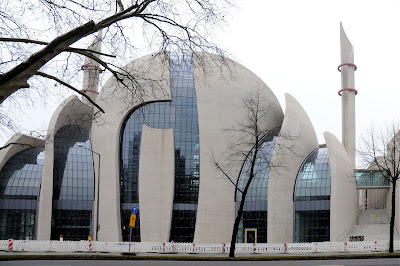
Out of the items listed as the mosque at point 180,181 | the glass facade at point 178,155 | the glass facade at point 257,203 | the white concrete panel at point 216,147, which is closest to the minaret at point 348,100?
the mosque at point 180,181

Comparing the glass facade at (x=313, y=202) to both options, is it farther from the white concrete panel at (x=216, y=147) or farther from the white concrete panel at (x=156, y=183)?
the white concrete panel at (x=156, y=183)

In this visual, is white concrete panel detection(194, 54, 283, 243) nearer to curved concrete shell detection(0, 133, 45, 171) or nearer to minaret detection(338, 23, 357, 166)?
minaret detection(338, 23, 357, 166)

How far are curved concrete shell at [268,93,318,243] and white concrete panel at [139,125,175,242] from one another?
9021 mm

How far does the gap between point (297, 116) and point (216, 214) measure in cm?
1162

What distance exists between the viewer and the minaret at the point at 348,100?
178ft

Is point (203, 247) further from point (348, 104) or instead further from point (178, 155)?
point (348, 104)

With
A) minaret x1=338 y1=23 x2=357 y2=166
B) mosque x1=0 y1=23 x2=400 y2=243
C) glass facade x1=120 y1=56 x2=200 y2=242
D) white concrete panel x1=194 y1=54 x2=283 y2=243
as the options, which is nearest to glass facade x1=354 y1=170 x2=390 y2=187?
mosque x1=0 y1=23 x2=400 y2=243

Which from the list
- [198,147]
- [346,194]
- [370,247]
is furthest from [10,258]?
[346,194]

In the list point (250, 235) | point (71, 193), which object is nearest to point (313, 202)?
point (250, 235)

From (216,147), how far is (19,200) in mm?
19214

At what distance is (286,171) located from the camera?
43.0 metres

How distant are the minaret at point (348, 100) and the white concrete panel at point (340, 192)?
12.2 m

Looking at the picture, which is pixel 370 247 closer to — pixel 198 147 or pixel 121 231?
pixel 198 147

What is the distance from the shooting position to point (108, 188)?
44.7 meters
